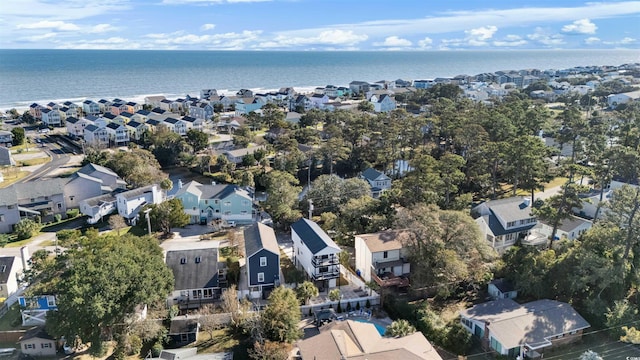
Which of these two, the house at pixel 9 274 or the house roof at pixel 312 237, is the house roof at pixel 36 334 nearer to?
the house at pixel 9 274

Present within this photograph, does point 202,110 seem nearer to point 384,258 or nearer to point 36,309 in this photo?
point 36,309

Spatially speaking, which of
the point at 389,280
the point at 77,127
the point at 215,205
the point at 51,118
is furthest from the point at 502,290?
the point at 51,118

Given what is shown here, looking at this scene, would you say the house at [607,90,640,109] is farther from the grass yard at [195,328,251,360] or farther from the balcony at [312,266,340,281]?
the grass yard at [195,328,251,360]

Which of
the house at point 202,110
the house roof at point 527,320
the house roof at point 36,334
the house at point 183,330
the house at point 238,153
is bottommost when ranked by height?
the house at point 183,330

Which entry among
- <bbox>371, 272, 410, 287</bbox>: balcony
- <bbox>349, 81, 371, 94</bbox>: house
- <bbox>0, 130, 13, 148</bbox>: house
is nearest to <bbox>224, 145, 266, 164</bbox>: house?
<bbox>371, 272, 410, 287</bbox>: balcony

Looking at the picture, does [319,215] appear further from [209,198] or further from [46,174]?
[46,174]

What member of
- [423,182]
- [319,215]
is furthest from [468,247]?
[319,215]

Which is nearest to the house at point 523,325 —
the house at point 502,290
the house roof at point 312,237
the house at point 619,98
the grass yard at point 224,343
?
the house at point 502,290
